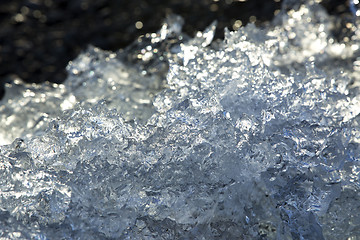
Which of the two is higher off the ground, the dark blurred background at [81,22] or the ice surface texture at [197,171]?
the dark blurred background at [81,22]

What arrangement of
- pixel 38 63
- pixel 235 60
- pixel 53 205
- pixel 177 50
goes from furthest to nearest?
pixel 38 63, pixel 177 50, pixel 235 60, pixel 53 205

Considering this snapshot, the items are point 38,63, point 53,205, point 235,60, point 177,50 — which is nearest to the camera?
point 53,205

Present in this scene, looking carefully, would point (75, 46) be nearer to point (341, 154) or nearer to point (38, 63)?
point (38, 63)

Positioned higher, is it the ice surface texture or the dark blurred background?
the dark blurred background

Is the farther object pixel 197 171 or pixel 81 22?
pixel 81 22

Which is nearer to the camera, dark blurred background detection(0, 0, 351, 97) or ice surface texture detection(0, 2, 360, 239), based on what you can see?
ice surface texture detection(0, 2, 360, 239)

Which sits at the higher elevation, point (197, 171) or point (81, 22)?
point (81, 22)

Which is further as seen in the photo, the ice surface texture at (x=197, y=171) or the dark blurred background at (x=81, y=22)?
the dark blurred background at (x=81, y=22)

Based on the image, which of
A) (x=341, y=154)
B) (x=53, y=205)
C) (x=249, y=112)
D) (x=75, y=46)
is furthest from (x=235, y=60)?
(x=75, y=46)
